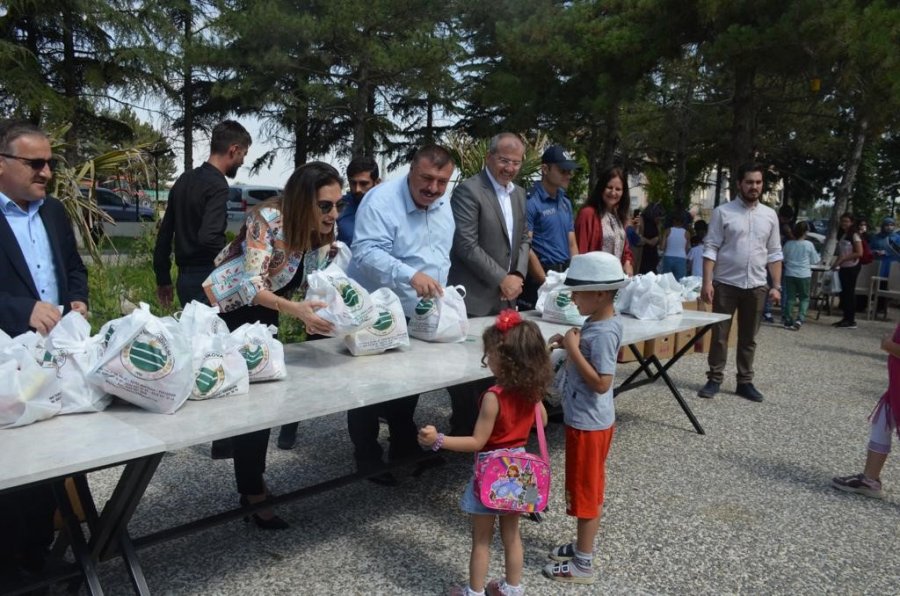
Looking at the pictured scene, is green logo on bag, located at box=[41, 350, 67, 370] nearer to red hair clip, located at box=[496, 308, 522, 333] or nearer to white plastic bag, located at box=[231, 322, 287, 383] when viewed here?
white plastic bag, located at box=[231, 322, 287, 383]

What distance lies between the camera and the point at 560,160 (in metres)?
5.02

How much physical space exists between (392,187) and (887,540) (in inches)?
112

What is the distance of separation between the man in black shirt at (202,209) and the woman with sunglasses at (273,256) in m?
0.98

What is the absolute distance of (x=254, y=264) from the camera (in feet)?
9.73

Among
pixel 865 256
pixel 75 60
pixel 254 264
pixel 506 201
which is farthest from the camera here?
pixel 75 60

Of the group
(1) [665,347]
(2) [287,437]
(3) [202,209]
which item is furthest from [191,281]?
(1) [665,347]

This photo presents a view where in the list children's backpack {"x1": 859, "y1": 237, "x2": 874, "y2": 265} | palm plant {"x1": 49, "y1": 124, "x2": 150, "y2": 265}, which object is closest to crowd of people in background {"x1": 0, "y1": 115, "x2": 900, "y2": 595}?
palm plant {"x1": 49, "y1": 124, "x2": 150, "y2": 265}

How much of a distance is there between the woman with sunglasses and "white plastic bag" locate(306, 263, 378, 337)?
4 centimetres

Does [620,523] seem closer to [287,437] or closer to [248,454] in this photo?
[248,454]

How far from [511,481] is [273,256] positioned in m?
1.34

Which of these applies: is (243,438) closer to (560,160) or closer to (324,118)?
(560,160)

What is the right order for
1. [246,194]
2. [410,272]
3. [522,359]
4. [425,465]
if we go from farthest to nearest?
[246,194], [425,465], [410,272], [522,359]

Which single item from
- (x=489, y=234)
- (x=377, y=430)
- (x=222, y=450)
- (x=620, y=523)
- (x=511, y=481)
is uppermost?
(x=489, y=234)

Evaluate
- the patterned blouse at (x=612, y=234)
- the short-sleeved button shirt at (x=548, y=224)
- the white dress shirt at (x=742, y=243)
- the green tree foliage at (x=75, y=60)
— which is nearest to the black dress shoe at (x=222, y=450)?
the short-sleeved button shirt at (x=548, y=224)
